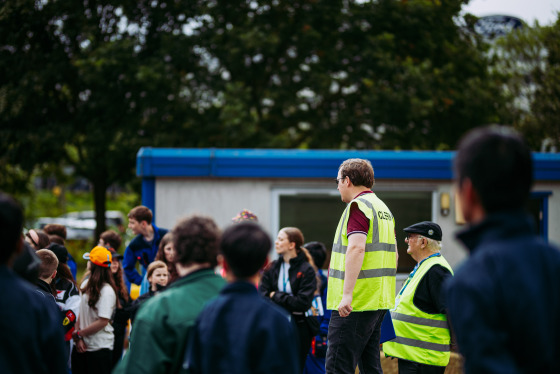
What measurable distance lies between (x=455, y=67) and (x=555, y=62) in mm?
3270

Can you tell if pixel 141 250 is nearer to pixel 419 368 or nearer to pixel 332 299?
pixel 332 299

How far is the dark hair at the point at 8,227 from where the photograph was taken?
2.40 metres

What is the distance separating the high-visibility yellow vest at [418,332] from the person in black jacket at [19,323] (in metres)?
2.99

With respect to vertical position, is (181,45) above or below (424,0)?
below

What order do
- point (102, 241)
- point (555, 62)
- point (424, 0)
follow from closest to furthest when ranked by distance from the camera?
1. point (102, 241)
2. point (424, 0)
3. point (555, 62)

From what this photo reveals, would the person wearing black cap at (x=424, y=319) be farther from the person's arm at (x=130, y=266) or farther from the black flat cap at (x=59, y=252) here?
the person's arm at (x=130, y=266)

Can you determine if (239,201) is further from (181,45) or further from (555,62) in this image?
Answer: (555,62)

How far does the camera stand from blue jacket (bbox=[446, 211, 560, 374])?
1877 mm

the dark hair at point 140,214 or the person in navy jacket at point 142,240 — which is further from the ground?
the dark hair at point 140,214

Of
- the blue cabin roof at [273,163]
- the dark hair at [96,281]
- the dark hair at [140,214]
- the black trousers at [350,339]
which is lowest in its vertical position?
the black trousers at [350,339]

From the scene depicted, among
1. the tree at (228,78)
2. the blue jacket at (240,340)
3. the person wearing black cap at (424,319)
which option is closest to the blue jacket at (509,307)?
the blue jacket at (240,340)

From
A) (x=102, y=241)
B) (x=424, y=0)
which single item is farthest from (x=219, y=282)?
(x=424, y=0)

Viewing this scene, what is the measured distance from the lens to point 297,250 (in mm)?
6543

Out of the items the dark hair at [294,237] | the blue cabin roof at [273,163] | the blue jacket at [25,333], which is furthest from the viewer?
the blue cabin roof at [273,163]
